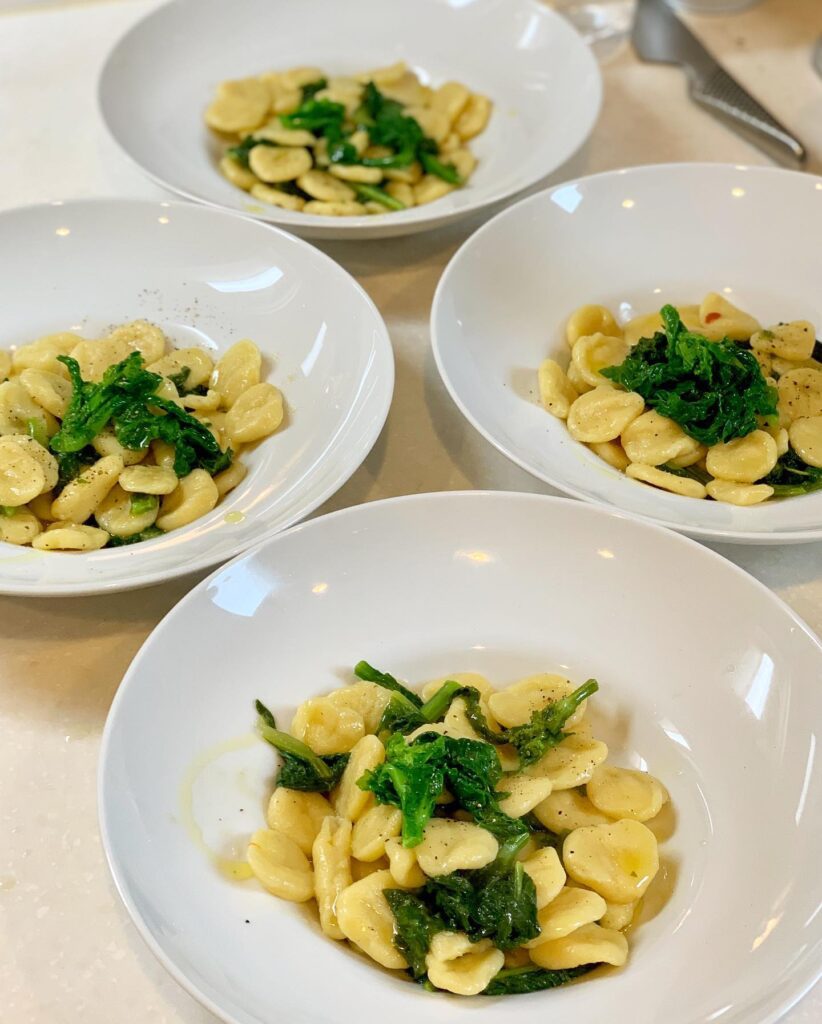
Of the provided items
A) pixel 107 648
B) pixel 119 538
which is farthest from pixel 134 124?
pixel 107 648

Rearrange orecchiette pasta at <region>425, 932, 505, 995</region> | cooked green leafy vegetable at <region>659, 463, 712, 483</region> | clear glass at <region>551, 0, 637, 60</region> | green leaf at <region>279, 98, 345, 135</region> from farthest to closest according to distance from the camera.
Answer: clear glass at <region>551, 0, 637, 60</region> < green leaf at <region>279, 98, 345, 135</region> < cooked green leafy vegetable at <region>659, 463, 712, 483</region> < orecchiette pasta at <region>425, 932, 505, 995</region>

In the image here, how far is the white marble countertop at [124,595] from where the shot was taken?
2.82 ft

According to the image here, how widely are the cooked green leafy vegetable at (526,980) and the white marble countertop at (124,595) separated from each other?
20 centimetres

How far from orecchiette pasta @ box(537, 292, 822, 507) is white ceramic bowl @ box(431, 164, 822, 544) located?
0.05m

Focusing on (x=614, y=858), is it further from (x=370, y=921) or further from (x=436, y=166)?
(x=436, y=166)

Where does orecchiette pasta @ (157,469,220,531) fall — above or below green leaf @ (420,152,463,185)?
below

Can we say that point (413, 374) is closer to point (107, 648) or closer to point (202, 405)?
point (202, 405)

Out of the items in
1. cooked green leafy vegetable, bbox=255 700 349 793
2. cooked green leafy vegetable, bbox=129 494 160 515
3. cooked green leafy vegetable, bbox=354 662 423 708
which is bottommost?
cooked green leafy vegetable, bbox=255 700 349 793

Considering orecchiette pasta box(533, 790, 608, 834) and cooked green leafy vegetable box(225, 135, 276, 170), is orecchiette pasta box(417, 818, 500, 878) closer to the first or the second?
orecchiette pasta box(533, 790, 608, 834)

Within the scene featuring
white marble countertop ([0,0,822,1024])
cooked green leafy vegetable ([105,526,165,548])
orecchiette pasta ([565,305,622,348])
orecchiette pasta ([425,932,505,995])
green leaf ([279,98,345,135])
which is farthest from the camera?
green leaf ([279,98,345,135])

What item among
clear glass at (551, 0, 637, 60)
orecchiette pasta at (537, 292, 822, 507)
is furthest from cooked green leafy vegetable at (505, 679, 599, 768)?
clear glass at (551, 0, 637, 60)

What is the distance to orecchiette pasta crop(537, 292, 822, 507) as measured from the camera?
116 cm

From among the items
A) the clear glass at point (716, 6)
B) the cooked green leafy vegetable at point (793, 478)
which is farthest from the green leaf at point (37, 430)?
the clear glass at point (716, 6)

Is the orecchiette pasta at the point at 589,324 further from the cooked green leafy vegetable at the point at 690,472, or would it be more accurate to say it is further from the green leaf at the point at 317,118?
the green leaf at the point at 317,118
